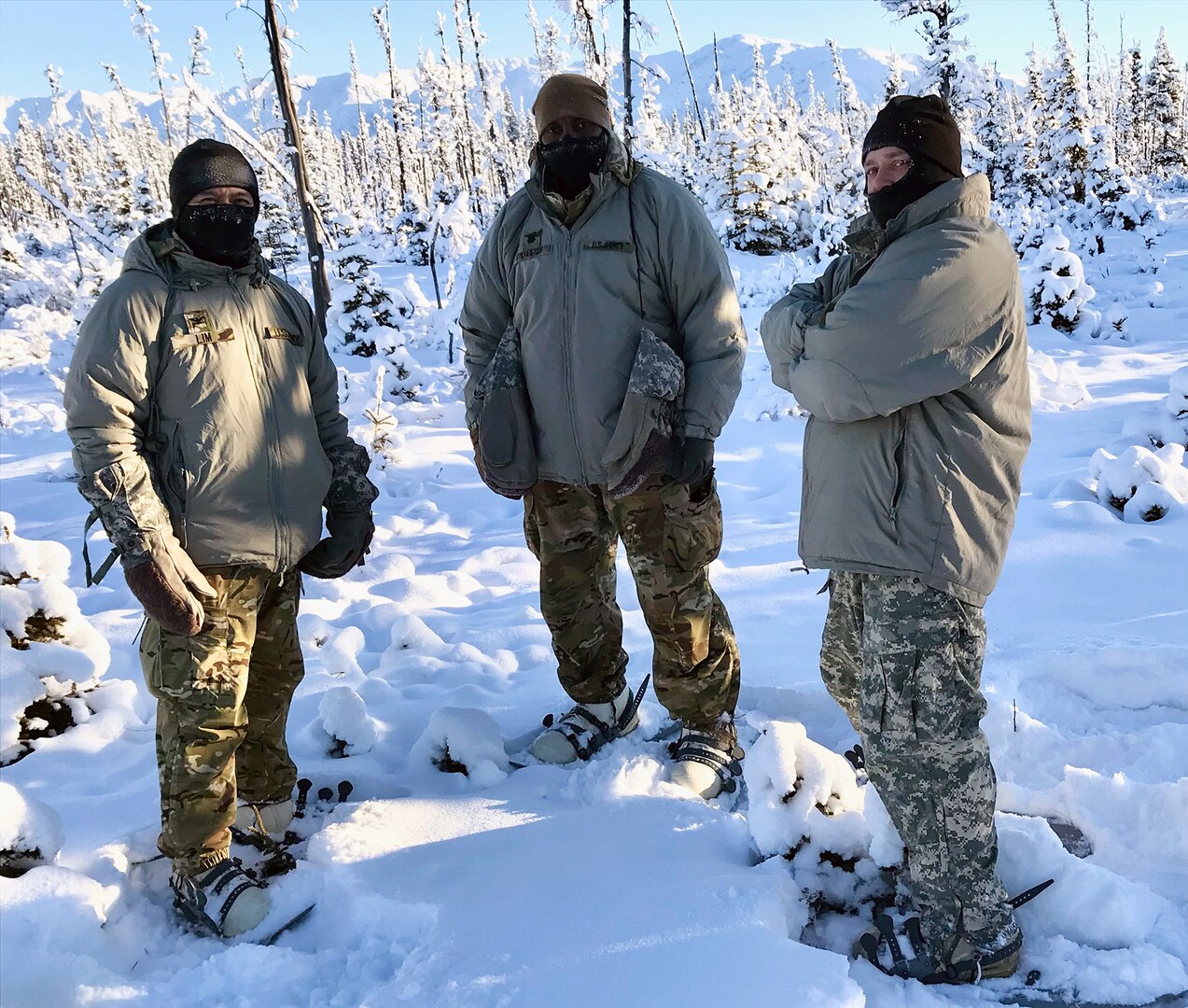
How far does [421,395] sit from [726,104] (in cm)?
2467

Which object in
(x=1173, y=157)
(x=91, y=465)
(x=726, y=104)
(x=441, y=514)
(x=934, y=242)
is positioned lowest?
(x=441, y=514)

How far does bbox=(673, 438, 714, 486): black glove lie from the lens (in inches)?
107

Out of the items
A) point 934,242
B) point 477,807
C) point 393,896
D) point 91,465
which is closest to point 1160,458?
point 934,242

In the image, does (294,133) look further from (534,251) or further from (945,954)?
(945,954)

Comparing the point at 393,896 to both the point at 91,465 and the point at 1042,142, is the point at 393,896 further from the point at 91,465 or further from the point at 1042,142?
the point at 1042,142

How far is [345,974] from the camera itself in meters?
2.20

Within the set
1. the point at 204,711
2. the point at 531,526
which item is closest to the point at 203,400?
the point at 204,711

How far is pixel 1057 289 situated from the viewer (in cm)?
1217

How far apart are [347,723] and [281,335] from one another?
1.60 meters

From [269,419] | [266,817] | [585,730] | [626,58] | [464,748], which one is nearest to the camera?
[269,419]

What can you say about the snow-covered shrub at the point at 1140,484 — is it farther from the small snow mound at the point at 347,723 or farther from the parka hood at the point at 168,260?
the parka hood at the point at 168,260

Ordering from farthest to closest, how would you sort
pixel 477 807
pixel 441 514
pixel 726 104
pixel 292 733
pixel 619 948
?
pixel 726 104, pixel 441 514, pixel 292 733, pixel 477 807, pixel 619 948

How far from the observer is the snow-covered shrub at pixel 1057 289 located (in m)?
12.2

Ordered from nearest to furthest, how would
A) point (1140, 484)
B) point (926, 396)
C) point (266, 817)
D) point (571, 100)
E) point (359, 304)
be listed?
point (926, 396), point (571, 100), point (266, 817), point (1140, 484), point (359, 304)
